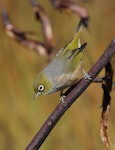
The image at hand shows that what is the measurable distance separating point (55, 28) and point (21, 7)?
0.76ft

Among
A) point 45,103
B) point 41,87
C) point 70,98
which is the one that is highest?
point 70,98

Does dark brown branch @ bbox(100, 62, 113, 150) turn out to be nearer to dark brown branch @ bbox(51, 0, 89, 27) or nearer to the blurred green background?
dark brown branch @ bbox(51, 0, 89, 27)

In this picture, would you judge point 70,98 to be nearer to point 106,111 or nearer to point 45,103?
point 106,111

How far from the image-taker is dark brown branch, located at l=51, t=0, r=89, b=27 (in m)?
1.49

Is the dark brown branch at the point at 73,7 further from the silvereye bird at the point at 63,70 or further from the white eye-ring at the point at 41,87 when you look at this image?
the white eye-ring at the point at 41,87

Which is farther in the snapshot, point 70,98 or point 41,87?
point 41,87

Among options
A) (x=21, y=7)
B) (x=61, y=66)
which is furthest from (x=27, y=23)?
(x=61, y=66)

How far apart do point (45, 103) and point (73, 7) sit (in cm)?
87

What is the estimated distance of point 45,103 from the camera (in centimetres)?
233

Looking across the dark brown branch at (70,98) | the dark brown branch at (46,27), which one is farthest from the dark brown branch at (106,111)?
the dark brown branch at (46,27)

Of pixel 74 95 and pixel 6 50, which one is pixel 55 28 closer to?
pixel 6 50

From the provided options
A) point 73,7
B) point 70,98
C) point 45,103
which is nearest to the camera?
point 70,98

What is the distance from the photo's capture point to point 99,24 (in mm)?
2465

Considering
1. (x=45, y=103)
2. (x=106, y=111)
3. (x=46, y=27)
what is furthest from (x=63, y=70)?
(x=45, y=103)
